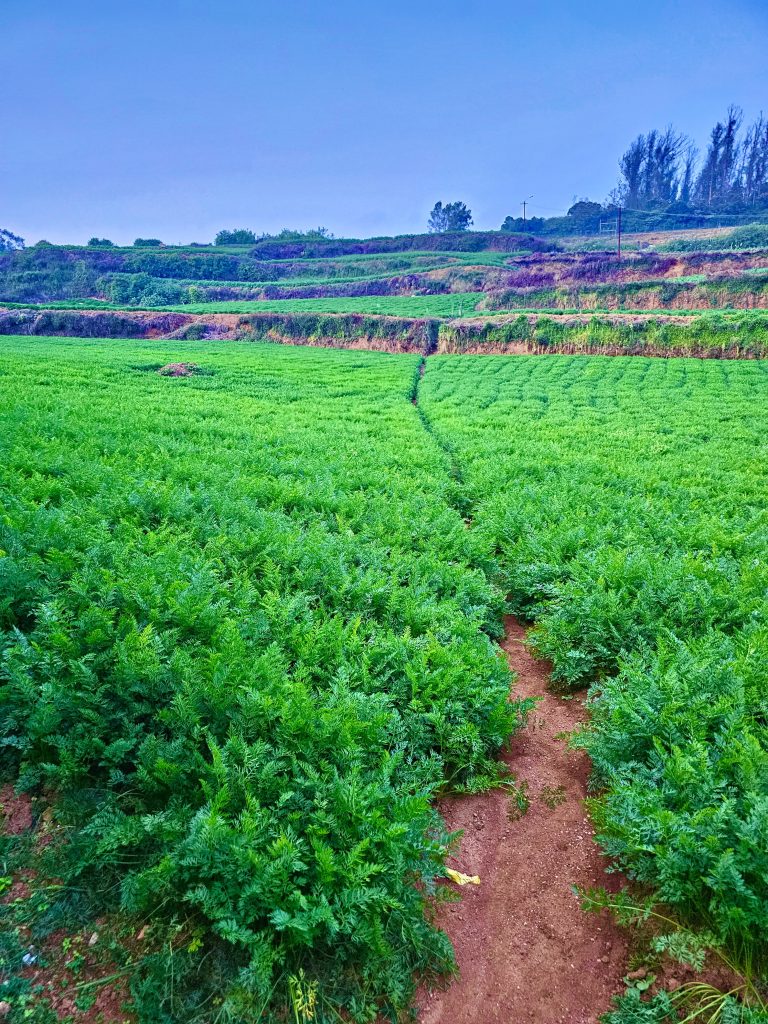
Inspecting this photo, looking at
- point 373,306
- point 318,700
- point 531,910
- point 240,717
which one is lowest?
point 531,910

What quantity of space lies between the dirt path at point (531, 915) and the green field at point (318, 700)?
0.74 ft

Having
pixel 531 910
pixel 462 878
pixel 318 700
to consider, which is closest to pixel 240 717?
pixel 318 700

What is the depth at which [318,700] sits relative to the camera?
4625mm

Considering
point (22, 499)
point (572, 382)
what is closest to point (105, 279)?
point (572, 382)

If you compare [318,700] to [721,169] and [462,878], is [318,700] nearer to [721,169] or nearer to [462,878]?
[462,878]

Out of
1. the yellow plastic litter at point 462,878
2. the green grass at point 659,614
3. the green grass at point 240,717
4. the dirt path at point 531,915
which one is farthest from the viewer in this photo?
the yellow plastic litter at point 462,878

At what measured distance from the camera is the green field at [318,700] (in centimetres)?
319

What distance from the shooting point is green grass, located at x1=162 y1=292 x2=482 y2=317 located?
5128 centimetres

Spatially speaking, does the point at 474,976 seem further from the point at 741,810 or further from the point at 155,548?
the point at 155,548

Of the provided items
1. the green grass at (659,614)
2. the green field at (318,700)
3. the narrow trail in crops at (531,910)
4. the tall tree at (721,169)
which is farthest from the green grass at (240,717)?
Answer: the tall tree at (721,169)

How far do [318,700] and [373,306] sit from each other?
55316 mm

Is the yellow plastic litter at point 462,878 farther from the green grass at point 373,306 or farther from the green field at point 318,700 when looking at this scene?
the green grass at point 373,306

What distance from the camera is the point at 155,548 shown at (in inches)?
246

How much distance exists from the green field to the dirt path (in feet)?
0.74
